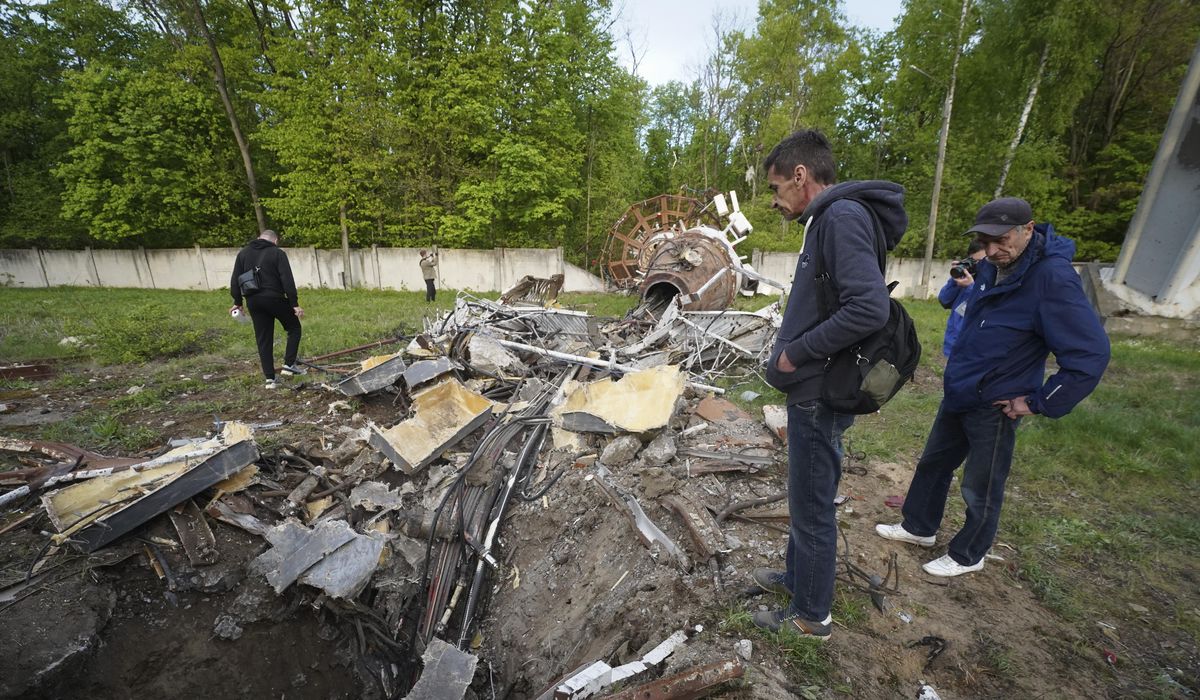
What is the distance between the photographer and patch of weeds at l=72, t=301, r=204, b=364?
23.6ft

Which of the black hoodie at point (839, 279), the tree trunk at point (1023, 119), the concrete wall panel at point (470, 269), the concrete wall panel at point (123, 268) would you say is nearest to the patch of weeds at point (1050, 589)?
the black hoodie at point (839, 279)

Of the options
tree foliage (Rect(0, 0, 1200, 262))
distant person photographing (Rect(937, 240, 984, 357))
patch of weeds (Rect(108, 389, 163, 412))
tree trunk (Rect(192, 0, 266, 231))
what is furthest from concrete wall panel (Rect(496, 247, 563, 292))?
distant person photographing (Rect(937, 240, 984, 357))

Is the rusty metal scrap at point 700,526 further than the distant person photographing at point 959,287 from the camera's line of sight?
No

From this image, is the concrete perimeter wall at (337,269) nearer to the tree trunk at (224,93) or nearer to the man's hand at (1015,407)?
the tree trunk at (224,93)

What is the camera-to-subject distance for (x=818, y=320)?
6.15 feet

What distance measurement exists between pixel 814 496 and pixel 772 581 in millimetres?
738

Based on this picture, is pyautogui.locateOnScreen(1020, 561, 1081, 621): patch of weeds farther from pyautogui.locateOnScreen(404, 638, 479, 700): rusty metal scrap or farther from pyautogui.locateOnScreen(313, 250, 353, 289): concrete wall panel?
pyautogui.locateOnScreen(313, 250, 353, 289): concrete wall panel

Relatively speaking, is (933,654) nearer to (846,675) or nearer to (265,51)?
(846,675)

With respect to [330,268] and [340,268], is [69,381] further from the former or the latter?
[330,268]

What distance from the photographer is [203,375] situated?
6.49m

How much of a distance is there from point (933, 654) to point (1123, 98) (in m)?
24.9

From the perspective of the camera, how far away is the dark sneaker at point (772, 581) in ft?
7.64

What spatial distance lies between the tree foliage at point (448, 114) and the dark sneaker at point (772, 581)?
635 inches

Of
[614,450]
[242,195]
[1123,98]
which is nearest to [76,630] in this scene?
[614,450]
